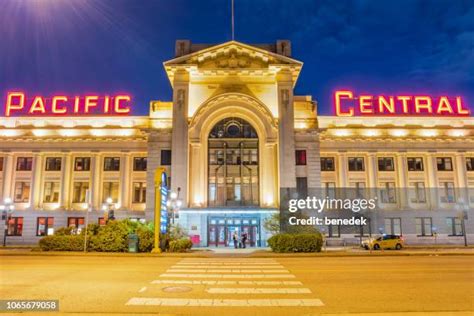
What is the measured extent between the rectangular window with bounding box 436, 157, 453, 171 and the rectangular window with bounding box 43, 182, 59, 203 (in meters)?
51.2

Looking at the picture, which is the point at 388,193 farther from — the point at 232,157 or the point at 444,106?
the point at 232,157

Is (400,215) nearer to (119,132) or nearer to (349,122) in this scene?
(349,122)

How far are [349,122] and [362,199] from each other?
10.7 m

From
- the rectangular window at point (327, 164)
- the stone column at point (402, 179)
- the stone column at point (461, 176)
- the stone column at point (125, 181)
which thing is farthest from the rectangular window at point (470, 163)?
the stone column at point (125, 181)

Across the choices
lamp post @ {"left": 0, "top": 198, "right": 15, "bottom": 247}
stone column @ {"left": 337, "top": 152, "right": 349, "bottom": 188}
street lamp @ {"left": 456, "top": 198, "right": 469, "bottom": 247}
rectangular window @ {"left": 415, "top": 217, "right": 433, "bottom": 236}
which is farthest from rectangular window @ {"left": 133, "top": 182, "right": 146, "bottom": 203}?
street lamp @ {"left": 456, "top": 198, "right": 469, "bottom": 247}

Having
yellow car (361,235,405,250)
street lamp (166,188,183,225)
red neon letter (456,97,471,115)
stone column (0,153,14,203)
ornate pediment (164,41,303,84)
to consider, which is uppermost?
ornate pediment (164,41,303,84)

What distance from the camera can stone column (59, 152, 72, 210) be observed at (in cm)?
4994

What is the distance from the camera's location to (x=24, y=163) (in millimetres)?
51594

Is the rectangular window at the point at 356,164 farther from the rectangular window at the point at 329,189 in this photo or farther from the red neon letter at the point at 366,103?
the red neon letter at the point at 366,103

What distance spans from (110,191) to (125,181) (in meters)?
2.56

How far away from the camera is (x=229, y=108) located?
47.8 metres

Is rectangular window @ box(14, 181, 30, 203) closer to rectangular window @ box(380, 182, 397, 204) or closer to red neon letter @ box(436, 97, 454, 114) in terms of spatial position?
rectangular window @ box(380, 182, 397, 204)

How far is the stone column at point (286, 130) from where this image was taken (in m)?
45.7

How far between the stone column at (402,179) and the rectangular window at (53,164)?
45598 mm
